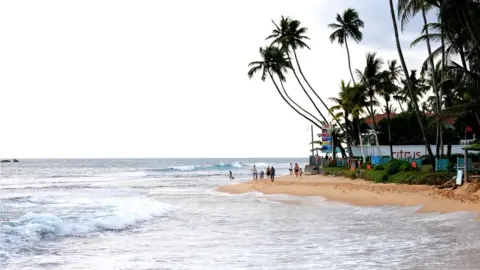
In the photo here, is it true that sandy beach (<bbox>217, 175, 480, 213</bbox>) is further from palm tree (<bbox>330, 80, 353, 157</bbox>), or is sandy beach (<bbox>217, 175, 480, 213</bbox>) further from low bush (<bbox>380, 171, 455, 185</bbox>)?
palm tree (<bbox>330, 80, 353, 157</bbox>)

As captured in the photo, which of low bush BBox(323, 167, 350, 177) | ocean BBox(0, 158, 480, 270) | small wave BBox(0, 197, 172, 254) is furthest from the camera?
low bush BBox(323, 167, 350, 177)

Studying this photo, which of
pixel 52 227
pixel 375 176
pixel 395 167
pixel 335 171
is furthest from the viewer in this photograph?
pixel 335 171

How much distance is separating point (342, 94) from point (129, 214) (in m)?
29.5

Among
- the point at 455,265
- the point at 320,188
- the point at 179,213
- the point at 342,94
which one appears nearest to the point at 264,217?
the point at 179,213

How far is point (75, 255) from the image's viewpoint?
11.0m

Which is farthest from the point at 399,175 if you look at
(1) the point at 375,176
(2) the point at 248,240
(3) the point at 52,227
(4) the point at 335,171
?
(3) the point at 52,227

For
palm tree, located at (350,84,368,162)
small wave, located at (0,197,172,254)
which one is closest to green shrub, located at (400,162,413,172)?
palm tree, located at (350,84,368,162)

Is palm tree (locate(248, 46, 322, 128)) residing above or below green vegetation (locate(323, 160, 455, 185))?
above

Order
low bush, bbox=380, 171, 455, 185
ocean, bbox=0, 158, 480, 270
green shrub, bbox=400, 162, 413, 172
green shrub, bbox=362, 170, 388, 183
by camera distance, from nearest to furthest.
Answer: ocean, bbox=0, 158, 480, 270
low bush, bbox=380, 171, 455, 185
green shrub, bbox=400, 162, 413, 172
green shrub, bbox=362, 170, 388, 183

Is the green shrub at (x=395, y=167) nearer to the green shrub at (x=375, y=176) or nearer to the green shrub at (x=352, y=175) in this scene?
the green shrub at (x=375, y=176)

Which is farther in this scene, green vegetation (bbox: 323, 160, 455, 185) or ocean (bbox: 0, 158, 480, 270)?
green vegetation (bbox: 323, 160, 455, 185)

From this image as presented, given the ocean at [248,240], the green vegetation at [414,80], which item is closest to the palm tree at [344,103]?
the green vegetation at [414,80]

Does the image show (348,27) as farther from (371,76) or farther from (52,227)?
(52,227)

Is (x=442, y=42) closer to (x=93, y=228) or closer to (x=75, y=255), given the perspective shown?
(x=93, y=228)
